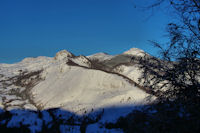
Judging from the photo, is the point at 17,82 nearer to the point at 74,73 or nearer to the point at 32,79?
the point at 32,79

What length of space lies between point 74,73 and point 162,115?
1809cm

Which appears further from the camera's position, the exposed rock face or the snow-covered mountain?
the exposed rock face

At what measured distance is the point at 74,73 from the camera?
2145 cm

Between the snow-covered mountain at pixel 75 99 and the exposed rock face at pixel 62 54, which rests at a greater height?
the exposed rock face at pixel 62 54

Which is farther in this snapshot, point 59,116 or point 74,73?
point 74,73

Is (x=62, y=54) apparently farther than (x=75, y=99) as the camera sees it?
Yes

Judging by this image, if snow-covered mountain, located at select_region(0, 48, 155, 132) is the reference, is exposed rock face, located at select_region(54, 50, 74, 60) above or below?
above

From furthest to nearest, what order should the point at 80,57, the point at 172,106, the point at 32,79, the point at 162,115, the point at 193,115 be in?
the point at 80,57, the point at 32,79, the point at 172,106, the point at 162,115, the point at 193,115

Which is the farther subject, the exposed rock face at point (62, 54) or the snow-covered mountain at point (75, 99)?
the exposed rock face at point (62, 54)

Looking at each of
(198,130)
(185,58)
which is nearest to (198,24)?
(185,58)

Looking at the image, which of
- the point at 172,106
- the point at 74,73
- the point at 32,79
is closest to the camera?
the point at 172,106

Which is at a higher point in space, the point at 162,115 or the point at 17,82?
the point at 17,82

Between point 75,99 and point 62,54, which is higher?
point 62,54

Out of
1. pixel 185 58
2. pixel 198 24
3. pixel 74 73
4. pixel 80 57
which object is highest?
pixel 80 57
